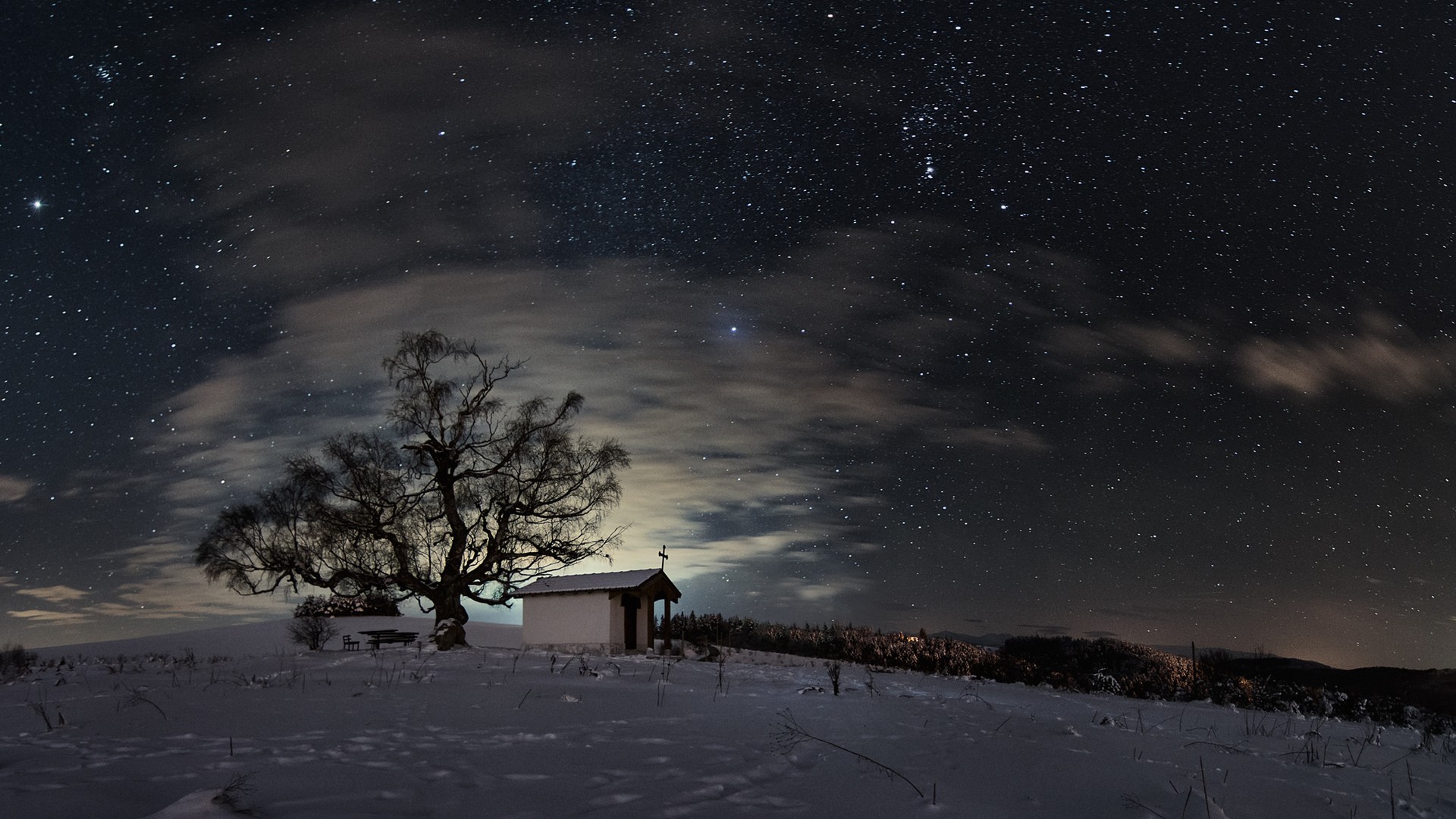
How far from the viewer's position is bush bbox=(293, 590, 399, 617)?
27686 mm

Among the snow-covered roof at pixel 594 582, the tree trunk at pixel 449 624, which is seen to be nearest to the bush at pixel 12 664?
the tree trunk at pixel 449 624

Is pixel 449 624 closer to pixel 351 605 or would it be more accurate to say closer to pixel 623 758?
pixel 351 605

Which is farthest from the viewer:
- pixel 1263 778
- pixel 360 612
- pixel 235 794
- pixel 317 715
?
pixel 360 612

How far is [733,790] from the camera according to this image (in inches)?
193

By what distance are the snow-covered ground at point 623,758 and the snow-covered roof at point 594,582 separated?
18826mm

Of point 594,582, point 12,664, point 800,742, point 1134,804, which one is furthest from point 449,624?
point 1134,804

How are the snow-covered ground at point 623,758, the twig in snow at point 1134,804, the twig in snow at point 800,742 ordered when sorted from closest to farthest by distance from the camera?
the snow-covered ground at point 623,758, the twig in snow at point 1134,804, the twig in snow at point 800,742

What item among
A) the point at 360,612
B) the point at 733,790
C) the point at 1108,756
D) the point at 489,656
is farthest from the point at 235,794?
the point at 360,612

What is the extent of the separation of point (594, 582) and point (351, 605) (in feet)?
48.0

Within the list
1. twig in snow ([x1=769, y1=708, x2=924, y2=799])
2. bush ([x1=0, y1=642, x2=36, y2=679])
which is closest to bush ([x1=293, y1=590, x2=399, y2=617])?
bush ([x1=0, y1=642, x2=36, y2=679])

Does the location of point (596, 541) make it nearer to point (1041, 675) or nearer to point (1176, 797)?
point (1041, 675)

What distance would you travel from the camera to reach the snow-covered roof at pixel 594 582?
96.9 feet

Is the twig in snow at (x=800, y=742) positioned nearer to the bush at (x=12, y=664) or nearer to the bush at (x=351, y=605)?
the bush at (x=12, y=664)

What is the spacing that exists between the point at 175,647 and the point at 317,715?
4091cm
